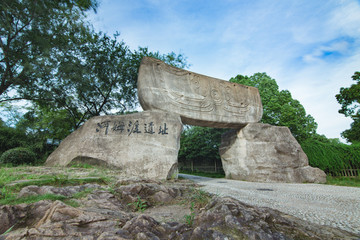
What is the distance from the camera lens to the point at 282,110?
1284 cm

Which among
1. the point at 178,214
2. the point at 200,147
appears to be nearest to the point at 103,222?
the point at 178,214

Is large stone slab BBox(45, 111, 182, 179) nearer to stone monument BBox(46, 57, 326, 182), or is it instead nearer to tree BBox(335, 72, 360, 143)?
stone monument BBox(46, 57, 326, 182)

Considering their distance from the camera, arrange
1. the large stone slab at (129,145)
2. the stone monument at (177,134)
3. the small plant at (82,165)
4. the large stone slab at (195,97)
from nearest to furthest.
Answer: the small plant at (82,165) → the large stone slab at (129,145) → the stone monument at (177,134) → the large stone slab at (195,97)

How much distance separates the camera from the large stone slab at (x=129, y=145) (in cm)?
534

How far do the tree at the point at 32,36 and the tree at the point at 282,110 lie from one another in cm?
1245

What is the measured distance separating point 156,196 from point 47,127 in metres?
13.9

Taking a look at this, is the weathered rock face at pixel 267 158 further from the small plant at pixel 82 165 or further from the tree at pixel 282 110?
the small plant at pixel 82 165

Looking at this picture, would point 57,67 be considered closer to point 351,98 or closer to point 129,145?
point 129,145

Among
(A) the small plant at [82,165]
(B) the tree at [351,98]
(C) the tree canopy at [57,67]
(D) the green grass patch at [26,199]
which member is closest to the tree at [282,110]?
(B) the tree at [351,98]

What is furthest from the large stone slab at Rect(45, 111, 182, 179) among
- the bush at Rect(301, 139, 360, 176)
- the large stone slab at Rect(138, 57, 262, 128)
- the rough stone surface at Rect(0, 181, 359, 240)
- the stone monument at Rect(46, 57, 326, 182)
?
the bush at Rect(301, 139, 360, 176)

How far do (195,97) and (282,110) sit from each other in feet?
28.3

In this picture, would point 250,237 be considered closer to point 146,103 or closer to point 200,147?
point 146,103

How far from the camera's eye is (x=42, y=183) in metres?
3.03

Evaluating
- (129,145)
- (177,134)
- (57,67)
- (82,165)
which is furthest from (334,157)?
(57,67)
